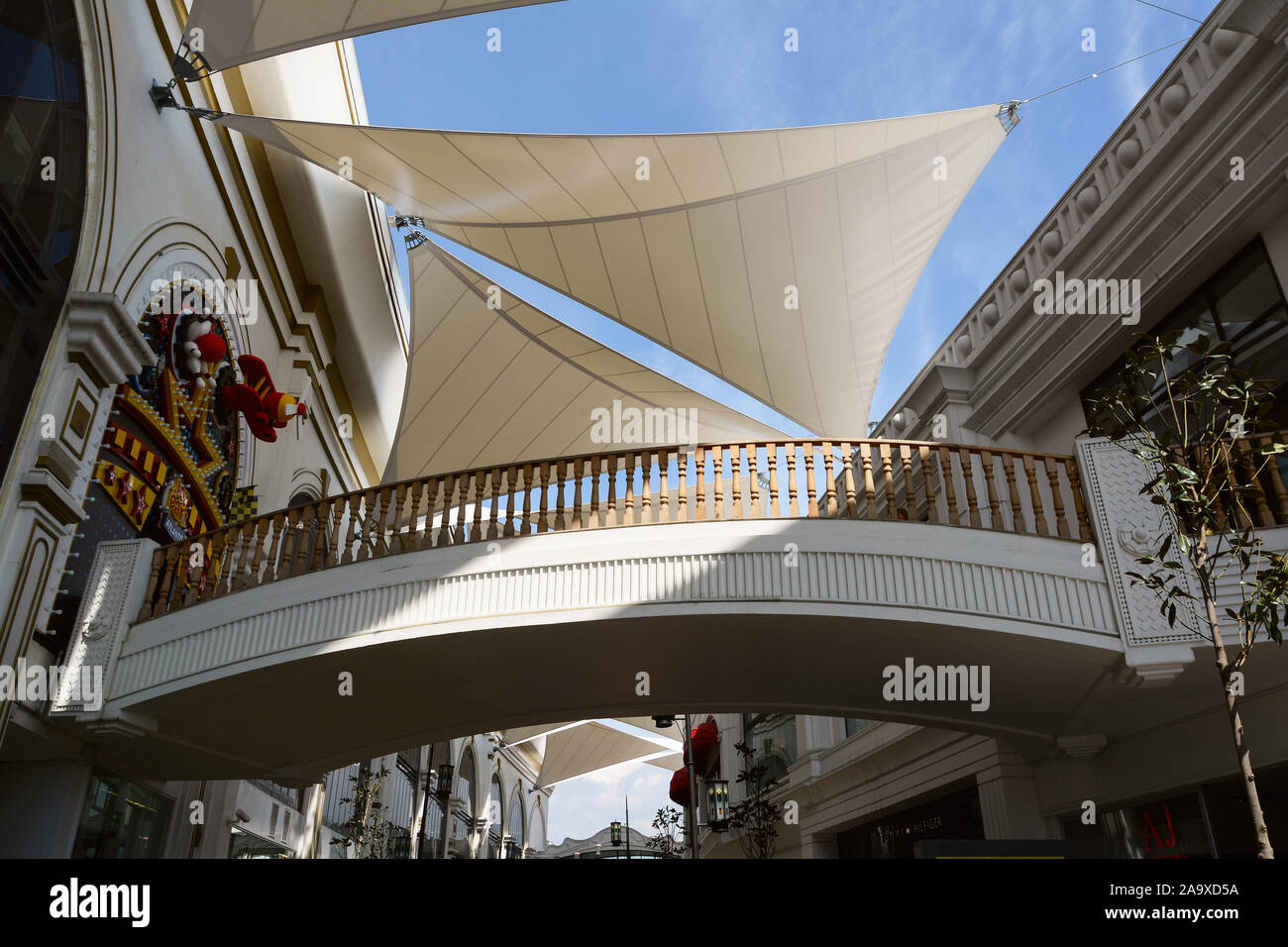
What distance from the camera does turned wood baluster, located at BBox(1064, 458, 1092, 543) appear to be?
225 inches

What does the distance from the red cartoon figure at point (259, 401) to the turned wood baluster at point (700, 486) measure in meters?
5.11

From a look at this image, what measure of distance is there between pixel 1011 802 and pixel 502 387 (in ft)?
27.6

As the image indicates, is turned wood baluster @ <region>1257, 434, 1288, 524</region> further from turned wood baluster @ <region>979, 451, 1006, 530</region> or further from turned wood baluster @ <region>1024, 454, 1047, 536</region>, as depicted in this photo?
turned wood baluster @ <region>979, 451, 1006, 530</region>

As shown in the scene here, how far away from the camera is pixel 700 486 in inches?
243

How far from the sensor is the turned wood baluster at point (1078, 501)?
5711 millimetres

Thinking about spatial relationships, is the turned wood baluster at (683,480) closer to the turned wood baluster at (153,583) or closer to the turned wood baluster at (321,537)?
the turned wood baluster at (321,537)

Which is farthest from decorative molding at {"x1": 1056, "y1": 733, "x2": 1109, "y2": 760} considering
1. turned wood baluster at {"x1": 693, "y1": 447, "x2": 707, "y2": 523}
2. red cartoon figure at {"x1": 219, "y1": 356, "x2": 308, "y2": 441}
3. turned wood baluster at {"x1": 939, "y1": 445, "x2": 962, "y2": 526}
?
red cartoon figure at {"x1": 219, "y1": 356, "x2": 308, "y2": 441}

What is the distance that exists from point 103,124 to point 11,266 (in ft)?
5.31

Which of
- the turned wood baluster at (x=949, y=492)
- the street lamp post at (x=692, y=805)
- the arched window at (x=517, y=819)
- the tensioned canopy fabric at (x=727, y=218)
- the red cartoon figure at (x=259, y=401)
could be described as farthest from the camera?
the arched window at (x=517, y=819)

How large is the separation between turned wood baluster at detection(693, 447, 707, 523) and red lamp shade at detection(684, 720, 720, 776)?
41.2ft

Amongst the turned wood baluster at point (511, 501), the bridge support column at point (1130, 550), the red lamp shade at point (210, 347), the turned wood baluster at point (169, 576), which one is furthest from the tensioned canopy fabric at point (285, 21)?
the bridge support column at point (1130, 550)

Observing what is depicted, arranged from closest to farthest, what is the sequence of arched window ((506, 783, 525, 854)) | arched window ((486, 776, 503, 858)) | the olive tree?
the olive tree
arched window ((486, 776, 503, 858))
arched window ((506, 783, 525, 854))

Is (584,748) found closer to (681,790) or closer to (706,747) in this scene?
(681,790)
